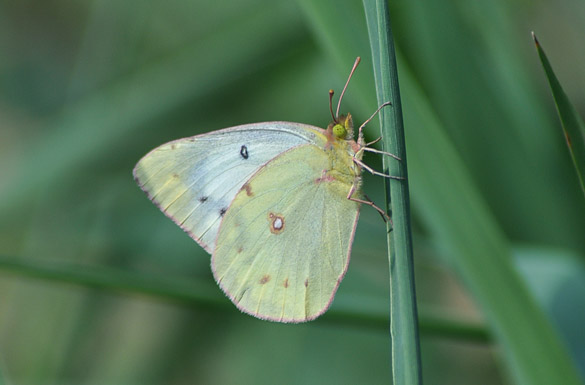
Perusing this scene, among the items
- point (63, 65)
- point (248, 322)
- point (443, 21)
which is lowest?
point (248, 322)

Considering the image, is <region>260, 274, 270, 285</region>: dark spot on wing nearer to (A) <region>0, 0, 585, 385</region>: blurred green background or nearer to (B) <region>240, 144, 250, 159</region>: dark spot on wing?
(A) <region>0, 0, 585, 385</region>: blurred green background

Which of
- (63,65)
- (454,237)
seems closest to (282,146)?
(454,237)

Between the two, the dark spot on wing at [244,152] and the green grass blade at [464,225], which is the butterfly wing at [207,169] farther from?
the green grass blade at [464,225]

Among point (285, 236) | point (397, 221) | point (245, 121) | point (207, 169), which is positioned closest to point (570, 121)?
point (397, 221)

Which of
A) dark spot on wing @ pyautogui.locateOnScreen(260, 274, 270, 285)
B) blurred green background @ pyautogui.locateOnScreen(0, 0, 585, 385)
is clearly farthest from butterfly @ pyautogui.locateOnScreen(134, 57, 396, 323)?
blurred green background @ pyautogui.locateOnScreen(0, 0, 585, 385)

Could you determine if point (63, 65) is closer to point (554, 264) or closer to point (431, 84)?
point (431, 84)
